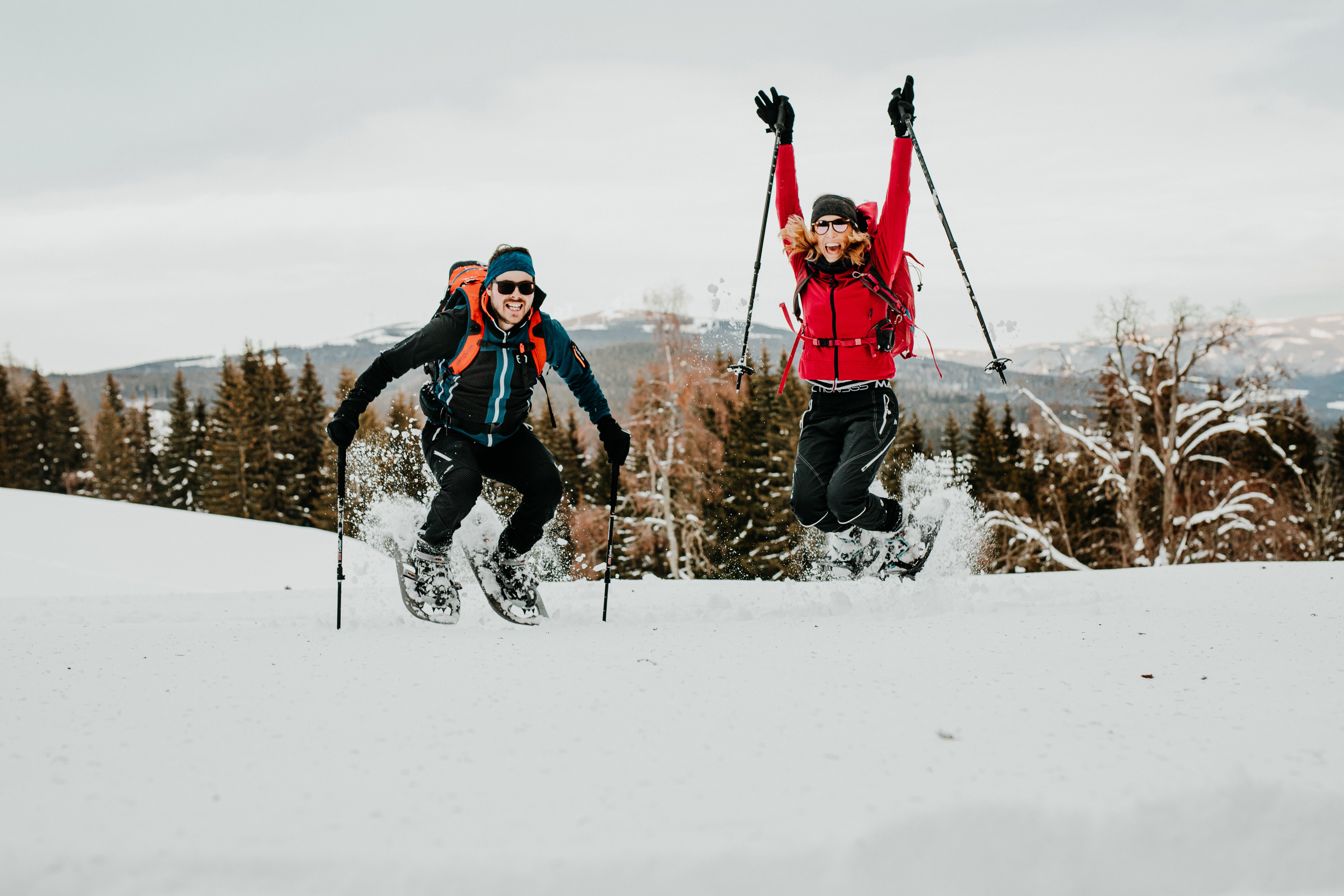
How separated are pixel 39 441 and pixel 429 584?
2236 inches

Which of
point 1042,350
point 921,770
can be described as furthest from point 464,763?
point 1042,350

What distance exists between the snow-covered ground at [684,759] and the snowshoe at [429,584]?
22.2 inches

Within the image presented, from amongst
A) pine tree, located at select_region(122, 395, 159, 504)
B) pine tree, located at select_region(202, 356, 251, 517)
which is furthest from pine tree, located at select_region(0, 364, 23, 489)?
pine tree, located at select_region(202, 356, 251, 517)

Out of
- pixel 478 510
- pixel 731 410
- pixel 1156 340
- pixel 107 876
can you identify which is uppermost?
pixel 1156 340

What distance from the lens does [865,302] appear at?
5117 mm

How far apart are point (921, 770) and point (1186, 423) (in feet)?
89.0

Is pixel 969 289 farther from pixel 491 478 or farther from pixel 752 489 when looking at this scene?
pixel 752 489

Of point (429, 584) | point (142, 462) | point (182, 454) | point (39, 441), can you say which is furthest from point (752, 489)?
point (39, 441)

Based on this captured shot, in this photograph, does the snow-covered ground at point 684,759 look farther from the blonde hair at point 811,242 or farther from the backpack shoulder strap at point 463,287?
the blonde hair at point 811,242

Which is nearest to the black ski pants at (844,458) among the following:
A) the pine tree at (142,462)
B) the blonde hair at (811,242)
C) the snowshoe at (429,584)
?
the blonde hair at (811,242)

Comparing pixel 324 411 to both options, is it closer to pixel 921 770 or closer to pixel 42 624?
pixel 42 624

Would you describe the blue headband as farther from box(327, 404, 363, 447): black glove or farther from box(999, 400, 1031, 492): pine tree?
box(999, 400, 1031, 492): pine tree

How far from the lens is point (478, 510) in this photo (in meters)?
5.75

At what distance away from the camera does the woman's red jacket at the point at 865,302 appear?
16.5 ft
